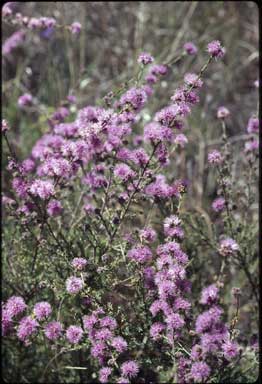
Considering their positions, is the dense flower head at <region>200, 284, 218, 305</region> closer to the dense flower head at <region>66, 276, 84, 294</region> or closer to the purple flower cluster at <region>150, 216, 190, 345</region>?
the purple flower cluster at <region>150, 216, 190, 345</region>

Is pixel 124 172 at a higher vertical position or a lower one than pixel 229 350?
higher

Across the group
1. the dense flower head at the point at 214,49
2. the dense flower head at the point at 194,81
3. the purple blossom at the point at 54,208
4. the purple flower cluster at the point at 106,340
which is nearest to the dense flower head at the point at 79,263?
the purple flower cluster at the point at 106,340

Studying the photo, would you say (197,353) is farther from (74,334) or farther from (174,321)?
(74,334)

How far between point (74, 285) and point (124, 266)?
1.23 feet

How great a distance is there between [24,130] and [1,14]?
113 cm

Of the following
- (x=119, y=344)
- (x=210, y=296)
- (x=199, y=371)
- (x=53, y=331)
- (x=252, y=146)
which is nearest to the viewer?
(x=199, y=371)

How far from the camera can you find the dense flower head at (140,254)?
1744 millimetres

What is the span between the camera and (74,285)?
1.69 meters

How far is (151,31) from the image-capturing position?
16.9 ft

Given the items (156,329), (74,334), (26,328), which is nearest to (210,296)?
(156,329)

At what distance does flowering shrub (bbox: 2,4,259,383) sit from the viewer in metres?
1.72

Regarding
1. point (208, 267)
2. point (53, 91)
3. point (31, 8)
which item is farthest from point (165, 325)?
point (31, 8)

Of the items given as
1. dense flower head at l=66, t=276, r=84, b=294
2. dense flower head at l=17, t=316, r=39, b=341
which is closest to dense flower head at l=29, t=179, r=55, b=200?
dense flower head at l=66, t=276, r=84, b=294

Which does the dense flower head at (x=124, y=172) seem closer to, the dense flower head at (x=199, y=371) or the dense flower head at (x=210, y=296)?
the dense flower head at (x=210, y=296)
